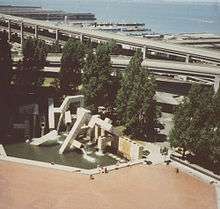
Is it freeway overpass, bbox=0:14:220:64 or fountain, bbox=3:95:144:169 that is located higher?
freeway overpass, bbox=0:14:220:64

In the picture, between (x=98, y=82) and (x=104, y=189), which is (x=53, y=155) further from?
(x=104, y=189)

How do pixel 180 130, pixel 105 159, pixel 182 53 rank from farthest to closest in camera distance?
pixel 182 53
pixel 105 159
pixel 180 130

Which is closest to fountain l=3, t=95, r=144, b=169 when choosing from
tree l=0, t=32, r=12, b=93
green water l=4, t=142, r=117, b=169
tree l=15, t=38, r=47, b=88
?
green water l=4, t=142, r=117, b=169

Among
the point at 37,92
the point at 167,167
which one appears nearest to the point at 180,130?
the point at 167,167

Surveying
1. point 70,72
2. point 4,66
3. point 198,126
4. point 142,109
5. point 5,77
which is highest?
point 4,66

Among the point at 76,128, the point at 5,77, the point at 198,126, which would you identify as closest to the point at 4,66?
the point at 5,77

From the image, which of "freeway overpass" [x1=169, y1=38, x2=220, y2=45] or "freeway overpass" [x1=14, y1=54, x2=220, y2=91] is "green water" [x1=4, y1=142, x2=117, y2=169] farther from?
"freeway overpass" [x1=169, y1=38, x2=220, y2=45]

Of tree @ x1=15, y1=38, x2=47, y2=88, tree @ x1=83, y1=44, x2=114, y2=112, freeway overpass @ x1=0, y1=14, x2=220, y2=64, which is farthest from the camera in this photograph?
freeway overpass @ x1=0, y1=14, x2=220, y2=64

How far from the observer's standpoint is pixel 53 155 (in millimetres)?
61375

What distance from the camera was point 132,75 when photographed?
68000mm

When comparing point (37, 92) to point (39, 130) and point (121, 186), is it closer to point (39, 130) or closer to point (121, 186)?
point (39, 130)

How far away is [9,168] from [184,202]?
65.6 feet

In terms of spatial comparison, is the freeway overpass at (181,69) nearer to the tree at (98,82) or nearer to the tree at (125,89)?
the tree at (98,82)

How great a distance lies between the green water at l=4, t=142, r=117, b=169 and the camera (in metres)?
58.8
